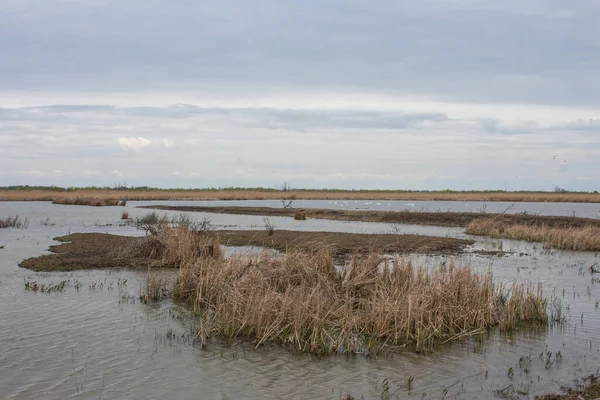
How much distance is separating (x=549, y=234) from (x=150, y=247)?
1974 cm

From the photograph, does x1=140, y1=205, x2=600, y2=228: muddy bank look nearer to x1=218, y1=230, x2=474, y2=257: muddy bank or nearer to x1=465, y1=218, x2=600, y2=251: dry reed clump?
x1=465, y1=218, x2=600, y2=251: dry reed clump

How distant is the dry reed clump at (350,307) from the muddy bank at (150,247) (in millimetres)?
1964

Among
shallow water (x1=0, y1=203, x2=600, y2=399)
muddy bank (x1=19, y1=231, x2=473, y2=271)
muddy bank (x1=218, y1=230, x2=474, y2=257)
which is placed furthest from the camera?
muddy bank (x1=218, y1=230, x2=474, y2=257)

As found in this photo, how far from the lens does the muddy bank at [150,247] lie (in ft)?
61.1

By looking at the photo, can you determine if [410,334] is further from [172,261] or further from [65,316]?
[172,261]

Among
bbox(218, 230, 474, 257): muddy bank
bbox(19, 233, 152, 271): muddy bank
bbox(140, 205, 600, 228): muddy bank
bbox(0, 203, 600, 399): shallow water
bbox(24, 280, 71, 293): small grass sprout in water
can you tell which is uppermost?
bbox(140, 205, 600, 228): muddy bank

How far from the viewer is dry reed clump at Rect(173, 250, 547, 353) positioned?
10172 millimetres

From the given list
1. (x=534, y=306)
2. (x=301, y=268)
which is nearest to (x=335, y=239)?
(x=301, y=268)

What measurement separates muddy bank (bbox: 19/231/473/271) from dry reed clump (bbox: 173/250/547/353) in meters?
1.96

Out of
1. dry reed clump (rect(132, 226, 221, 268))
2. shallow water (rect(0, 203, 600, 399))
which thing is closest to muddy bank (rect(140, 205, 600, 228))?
dry reed clump (rect(132, 226, 221, 268))

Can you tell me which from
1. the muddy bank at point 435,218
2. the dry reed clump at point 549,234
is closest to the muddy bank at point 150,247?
the dry reed clump at point 549,234

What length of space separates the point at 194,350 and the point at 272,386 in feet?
6.98

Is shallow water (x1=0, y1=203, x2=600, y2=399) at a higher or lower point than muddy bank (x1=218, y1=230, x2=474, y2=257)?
lower

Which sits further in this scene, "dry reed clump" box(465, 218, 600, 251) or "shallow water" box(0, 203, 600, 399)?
"dry reed clump" box(465, 218, 600, 251)
